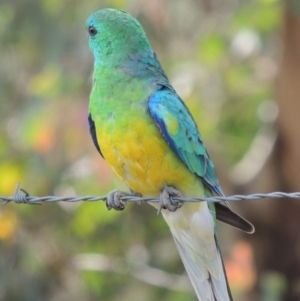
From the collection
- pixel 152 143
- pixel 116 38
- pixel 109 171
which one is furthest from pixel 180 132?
pixel 109 171

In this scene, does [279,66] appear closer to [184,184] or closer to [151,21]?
[151,21]

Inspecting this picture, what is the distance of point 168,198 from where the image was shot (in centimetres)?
498

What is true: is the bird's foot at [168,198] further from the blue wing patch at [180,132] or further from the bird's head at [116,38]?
the bird's head at [116,38]

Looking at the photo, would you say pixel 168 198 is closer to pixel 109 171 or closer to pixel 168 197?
pixel 168 197

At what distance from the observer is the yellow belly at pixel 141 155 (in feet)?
15.9

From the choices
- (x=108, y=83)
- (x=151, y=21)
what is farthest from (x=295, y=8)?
(x=108, y=83)

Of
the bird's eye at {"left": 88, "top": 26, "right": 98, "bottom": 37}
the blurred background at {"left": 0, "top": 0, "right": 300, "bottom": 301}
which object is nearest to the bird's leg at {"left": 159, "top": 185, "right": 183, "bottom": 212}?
the bird's eye at {"left": 88, "top": 26, "right": 98, "bottom": 37}

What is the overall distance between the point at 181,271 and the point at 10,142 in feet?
9.97

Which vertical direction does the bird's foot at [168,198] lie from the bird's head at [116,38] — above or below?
below

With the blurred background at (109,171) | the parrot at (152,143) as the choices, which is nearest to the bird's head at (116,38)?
the parrot at (152,143)

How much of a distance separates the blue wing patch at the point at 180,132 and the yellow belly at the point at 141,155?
2.0 inches

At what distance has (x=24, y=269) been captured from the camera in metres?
8.78

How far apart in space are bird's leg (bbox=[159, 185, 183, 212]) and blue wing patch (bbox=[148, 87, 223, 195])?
217mm

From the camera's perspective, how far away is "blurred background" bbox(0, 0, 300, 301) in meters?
8.23
